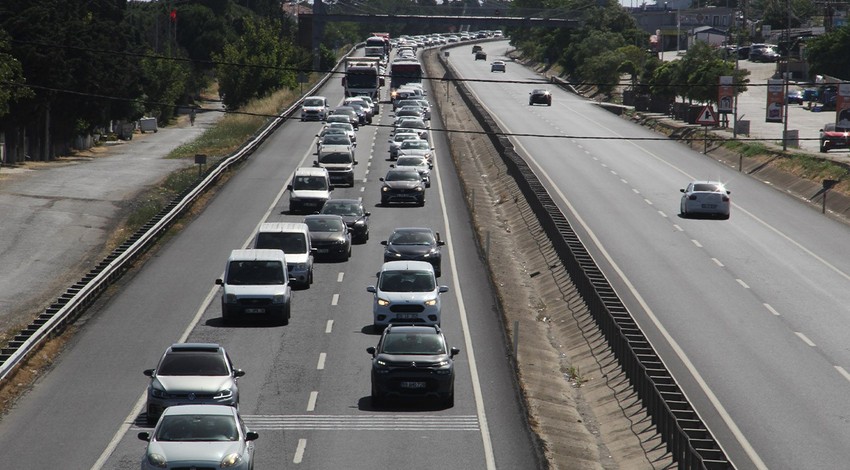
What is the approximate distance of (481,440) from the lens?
2444cm

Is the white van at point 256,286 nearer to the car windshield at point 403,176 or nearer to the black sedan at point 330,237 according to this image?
the black sedan at point 330,237

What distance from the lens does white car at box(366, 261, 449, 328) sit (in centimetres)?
3412

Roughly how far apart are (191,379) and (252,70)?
9581 centimetres

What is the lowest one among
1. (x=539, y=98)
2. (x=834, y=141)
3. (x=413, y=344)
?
(x=413, y=344)

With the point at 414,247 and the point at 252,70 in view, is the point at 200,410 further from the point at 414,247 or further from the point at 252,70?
the point at 252,70

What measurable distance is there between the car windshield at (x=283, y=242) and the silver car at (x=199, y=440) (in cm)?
1909

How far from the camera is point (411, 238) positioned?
43.1m

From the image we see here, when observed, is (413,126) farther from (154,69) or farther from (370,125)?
(154,69)

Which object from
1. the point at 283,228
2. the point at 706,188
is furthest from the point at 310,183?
the point at 706,188

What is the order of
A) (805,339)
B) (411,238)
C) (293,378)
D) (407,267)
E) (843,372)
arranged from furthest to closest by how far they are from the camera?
(411,238), (407,267), (805,339), (843,372), (293,378)

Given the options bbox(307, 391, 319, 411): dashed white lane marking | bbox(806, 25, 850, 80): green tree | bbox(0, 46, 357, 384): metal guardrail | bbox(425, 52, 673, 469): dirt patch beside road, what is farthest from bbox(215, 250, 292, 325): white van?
bbox(806, 25, 850, 80): green tree

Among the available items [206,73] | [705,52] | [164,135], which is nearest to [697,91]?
[705,52]

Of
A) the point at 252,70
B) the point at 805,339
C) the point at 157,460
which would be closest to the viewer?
the point at 157,460

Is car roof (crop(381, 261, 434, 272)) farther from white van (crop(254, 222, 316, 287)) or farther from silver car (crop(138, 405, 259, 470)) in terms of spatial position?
silver car (crop(138, 405, 259, 470))
